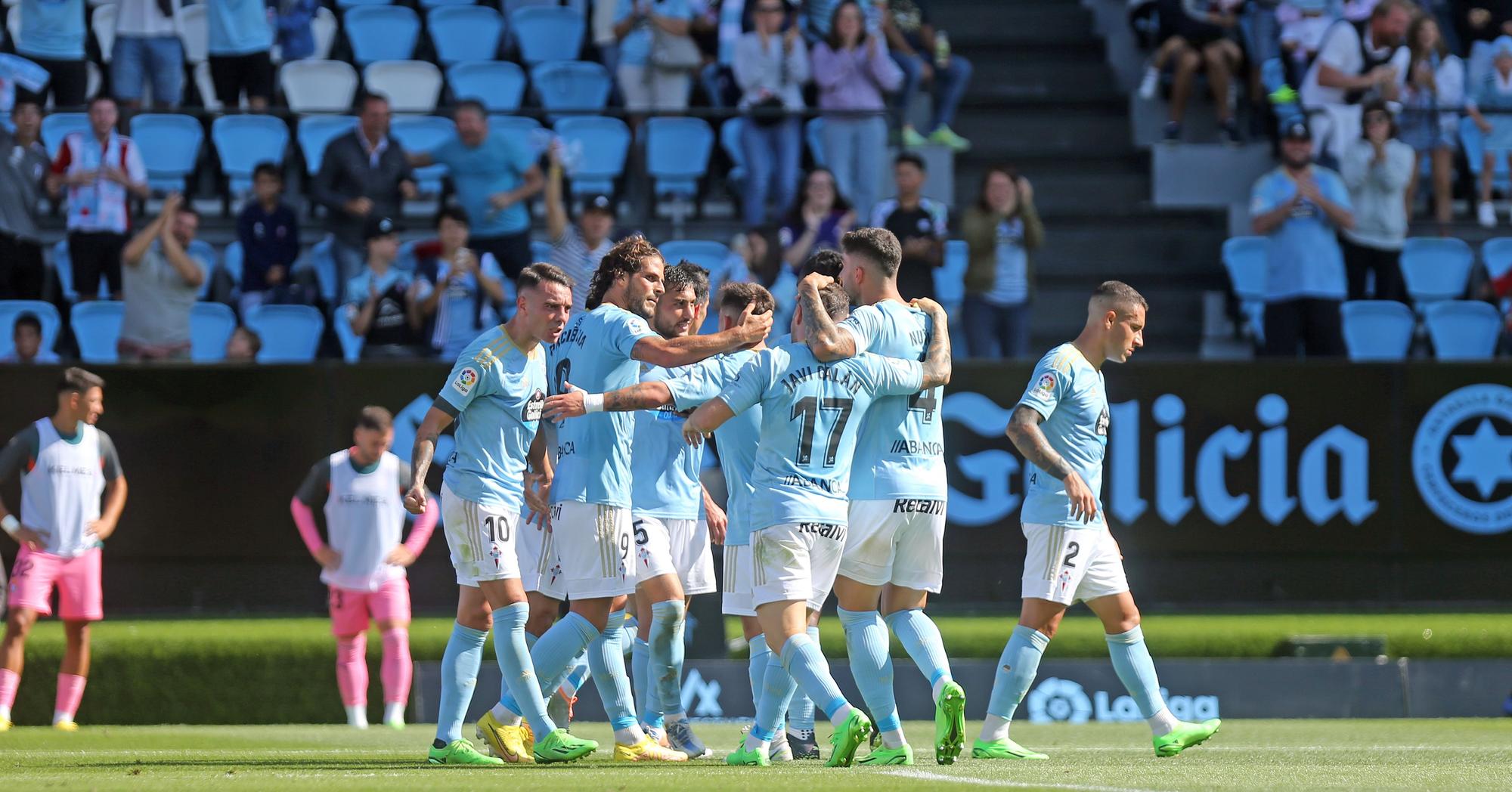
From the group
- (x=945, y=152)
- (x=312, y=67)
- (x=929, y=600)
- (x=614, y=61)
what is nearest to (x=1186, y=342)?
(x=945, y=152)

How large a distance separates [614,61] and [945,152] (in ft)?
10.5

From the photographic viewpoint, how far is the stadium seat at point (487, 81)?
1780 centimetres

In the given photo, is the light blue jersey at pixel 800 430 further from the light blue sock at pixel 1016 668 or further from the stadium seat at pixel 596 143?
the stadium seat at pixel 596 143

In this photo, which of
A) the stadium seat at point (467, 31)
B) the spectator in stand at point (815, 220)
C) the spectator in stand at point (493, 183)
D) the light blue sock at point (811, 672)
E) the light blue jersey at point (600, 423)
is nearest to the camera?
the light blue sock at point (811, 672)

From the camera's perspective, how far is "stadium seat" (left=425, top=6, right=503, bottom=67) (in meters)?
18.4

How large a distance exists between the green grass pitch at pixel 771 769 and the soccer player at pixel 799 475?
1.82 ft

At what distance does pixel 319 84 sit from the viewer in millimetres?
18078

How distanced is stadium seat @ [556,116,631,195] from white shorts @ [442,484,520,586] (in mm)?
8290

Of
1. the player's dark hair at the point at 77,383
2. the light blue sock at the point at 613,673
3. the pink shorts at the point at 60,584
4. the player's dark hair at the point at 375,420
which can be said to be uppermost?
the player's dark hair at the point at 77,383

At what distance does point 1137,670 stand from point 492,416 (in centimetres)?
313

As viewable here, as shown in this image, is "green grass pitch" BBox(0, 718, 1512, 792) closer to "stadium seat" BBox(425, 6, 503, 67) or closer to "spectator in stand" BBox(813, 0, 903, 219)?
"spectator in stand" BBox(813, 0, 903, 219)

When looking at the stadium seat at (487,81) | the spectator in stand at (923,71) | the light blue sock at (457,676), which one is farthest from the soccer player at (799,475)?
the stadium seat at (487,81)

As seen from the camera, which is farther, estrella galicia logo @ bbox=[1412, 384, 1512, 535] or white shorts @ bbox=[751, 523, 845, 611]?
estrella galicia logo @ bbox=[1412, 384, 1512, 535]

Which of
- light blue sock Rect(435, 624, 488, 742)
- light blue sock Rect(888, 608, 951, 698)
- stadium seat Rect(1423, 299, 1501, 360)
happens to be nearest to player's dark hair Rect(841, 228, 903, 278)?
light blue sock Rect(888, 608, 951, 698)
